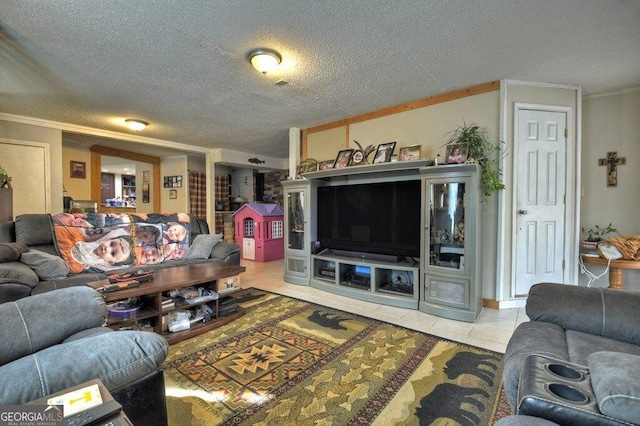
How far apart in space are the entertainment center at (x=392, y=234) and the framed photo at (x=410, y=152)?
14cm

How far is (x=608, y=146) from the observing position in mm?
3143

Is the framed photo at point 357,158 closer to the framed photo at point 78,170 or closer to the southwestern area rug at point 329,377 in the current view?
the southwestern area rug at point 329,377

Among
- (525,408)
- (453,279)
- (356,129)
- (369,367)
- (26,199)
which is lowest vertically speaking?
(369,367)

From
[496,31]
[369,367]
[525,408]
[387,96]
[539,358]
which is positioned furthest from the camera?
[387,96]

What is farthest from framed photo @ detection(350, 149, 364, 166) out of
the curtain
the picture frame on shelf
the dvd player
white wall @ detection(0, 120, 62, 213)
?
the curtain

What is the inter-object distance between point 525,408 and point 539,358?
269mm

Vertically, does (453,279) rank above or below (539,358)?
below

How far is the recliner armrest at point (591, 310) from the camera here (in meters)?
1.28

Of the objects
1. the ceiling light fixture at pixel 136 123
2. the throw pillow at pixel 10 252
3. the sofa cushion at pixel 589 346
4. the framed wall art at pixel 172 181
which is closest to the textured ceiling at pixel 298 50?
the ceiling light fixture at pixel 136 123

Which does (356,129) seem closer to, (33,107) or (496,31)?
(496,31)

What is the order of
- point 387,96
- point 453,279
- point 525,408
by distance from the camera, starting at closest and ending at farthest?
1. point 525,408
2. point 453,279
3. point 387,96

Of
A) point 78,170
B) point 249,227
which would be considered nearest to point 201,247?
point 249,227

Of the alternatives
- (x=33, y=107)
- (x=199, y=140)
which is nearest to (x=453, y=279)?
(x=199, y=140)

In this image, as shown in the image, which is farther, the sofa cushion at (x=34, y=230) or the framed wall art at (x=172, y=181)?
the framed wall art at (x=172, y=181)
